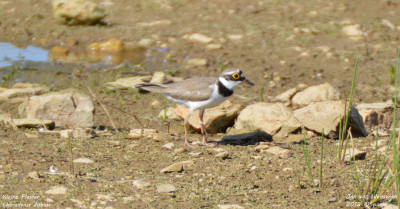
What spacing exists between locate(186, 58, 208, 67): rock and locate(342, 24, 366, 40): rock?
2.79 m

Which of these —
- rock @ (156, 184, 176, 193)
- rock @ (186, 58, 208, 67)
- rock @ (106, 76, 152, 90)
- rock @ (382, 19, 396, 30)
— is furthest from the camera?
rock @ (382, 19, 396, 30)

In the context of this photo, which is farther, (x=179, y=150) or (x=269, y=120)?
(x=269, y=120)

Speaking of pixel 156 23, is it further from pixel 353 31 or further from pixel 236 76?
pixel 236 76

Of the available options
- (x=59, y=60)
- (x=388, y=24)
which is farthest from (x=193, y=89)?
(x=388, y=24)

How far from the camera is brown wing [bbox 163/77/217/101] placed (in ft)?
18.7

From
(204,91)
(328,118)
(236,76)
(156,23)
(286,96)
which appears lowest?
(286,96)

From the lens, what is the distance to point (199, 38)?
9484 mm

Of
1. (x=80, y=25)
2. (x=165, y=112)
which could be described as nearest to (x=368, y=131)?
(x=165, y=112)

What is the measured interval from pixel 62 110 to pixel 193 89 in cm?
159

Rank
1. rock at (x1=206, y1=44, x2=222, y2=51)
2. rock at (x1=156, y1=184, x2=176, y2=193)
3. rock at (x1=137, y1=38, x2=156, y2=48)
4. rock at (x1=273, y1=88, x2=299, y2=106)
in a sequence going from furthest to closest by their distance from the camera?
1. rock at (x1=137, y1=38, x2=156, y2=48)
2. rock at (x1=206, y1=44, x2=222, y2=51)
3. rock at (x1=273, y1=88, x2=299, y2=106)
4. rock at (x1=156, y1=184, x2=176, y2=193)

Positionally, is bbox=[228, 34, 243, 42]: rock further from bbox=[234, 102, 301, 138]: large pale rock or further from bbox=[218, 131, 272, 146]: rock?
bbox=[218, 131, 272, 146]: rock

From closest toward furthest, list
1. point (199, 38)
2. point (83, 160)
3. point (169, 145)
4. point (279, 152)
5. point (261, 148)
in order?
point (83, 160), point (279, 152), point (261, 148), point (169, 145), point (199, 38)

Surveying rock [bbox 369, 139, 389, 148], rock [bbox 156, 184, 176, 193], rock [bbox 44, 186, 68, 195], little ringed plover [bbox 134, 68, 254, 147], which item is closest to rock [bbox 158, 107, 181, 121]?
little ringed plover [bbox 134, 68, 254, 147]

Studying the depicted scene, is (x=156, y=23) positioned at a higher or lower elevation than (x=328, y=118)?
lower
